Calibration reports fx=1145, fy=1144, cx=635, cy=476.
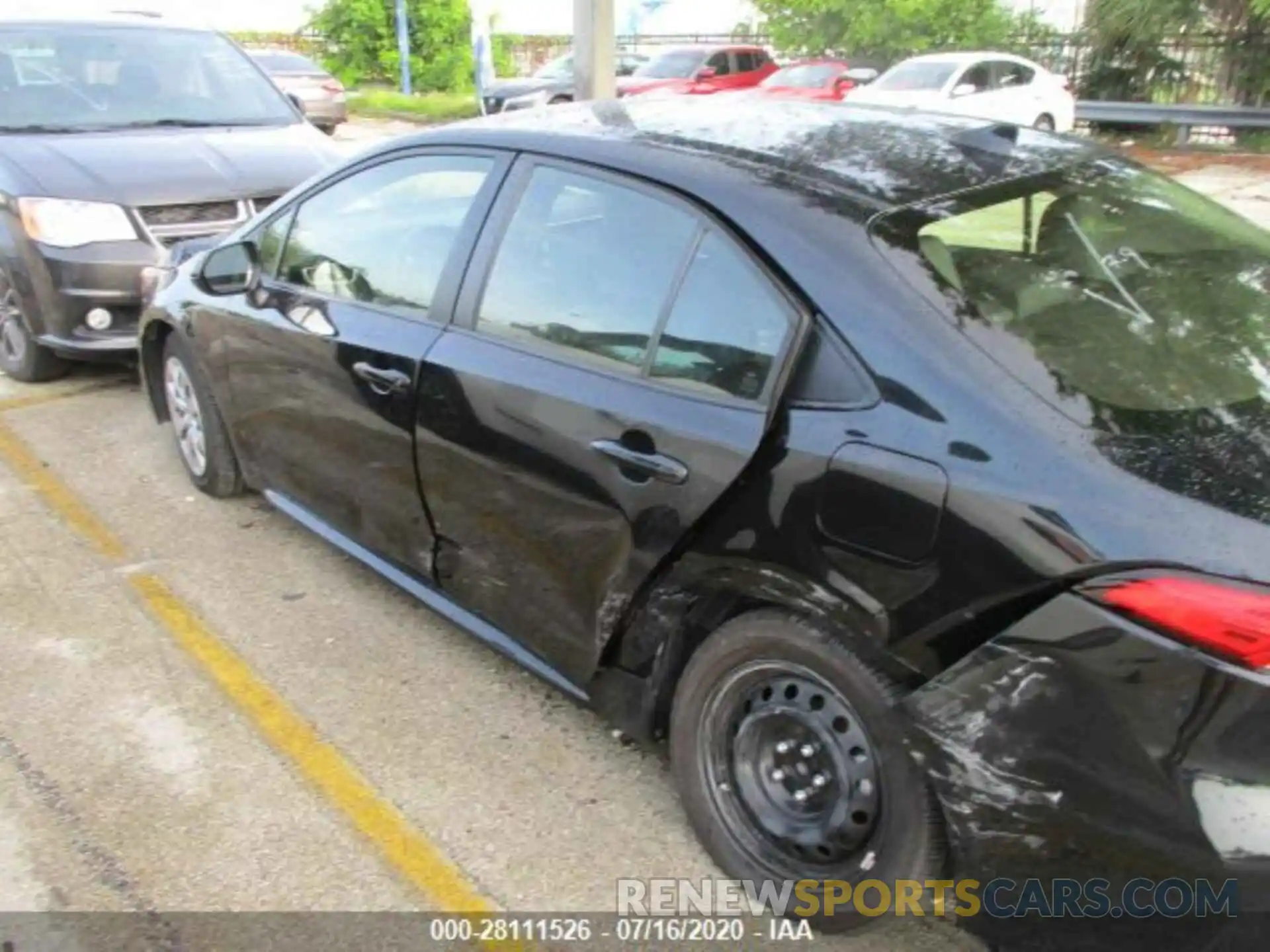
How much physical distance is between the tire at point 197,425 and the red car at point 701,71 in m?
16.5

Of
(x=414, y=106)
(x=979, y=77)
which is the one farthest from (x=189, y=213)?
(x=414, y=106)

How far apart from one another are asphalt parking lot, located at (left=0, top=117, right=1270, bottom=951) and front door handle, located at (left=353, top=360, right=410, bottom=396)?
0.89 m

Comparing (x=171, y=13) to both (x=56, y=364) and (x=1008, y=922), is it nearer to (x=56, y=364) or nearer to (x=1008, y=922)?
(x=56, y=364)

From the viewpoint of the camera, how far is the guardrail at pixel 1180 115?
57.1ft

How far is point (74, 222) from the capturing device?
Answer: 18.5 ft

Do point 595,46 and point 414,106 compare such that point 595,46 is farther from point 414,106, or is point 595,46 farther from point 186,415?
point 414,106

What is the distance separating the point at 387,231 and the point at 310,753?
156cm

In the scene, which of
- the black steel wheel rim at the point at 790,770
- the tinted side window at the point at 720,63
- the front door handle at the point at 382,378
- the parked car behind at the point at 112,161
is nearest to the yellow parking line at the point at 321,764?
the black steel wheel rim at the point at 790,770

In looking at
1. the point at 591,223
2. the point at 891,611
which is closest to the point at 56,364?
the point at 591,223

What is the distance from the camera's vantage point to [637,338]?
8.81 feet

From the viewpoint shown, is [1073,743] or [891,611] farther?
[891,611]

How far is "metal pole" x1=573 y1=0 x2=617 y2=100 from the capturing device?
880cm

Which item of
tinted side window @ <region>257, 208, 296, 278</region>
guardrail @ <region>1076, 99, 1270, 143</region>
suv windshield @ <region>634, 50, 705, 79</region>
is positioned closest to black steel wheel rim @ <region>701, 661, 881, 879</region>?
tinted side window @ <region>257, 208, 296, 278</region>

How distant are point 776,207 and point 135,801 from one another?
2197mm
